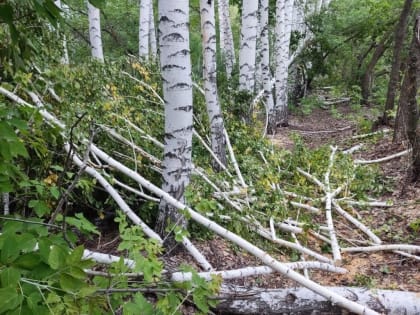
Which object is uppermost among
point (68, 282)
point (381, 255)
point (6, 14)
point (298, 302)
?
point (6, 14)

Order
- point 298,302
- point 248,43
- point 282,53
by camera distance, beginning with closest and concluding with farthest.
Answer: point 298,302 → point 248,43 → point 282,53

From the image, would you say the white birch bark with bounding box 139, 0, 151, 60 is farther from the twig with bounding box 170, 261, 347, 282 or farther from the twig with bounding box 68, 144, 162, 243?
the twig with bounding box 170, 261, 347, 282

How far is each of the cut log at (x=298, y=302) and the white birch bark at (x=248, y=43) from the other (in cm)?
522

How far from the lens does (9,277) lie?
1.21 metres

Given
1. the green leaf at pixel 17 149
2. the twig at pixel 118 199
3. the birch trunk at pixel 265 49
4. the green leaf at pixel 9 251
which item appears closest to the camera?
the green leaf at pixel 9 251

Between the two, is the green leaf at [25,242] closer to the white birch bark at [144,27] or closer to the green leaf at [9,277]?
the green leaf at [9,277]

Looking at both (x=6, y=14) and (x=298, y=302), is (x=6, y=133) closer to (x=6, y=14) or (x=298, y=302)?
(x=6, y=14)

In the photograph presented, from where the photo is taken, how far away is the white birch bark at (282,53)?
10655 mm

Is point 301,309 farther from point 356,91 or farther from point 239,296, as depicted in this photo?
point 356,91

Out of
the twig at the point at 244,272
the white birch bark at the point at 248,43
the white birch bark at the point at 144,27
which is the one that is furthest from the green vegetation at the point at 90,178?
the white birch bark at the point at 144,27

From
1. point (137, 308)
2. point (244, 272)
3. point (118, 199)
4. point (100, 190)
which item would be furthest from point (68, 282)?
point (100, 190)

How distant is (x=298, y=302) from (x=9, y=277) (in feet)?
7.38

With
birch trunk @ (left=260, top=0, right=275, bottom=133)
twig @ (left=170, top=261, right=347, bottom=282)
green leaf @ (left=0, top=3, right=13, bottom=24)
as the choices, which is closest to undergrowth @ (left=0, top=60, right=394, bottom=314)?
twig @ (left=170, top=261, right=347, bottom=282)

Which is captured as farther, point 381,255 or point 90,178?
point 381,255
